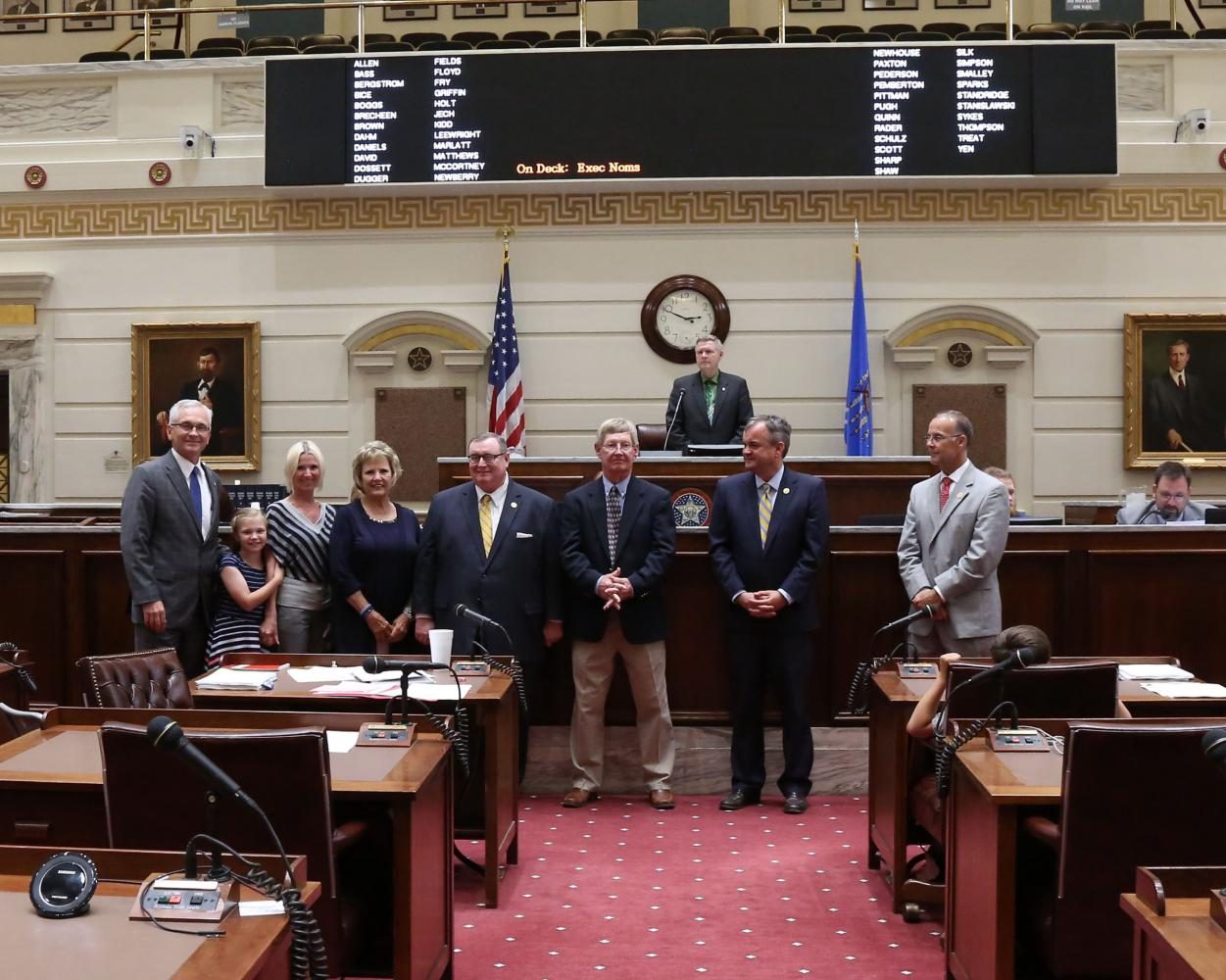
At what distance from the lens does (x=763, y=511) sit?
583 centimetres

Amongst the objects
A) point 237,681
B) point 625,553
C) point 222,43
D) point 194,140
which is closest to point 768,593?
point 625,553

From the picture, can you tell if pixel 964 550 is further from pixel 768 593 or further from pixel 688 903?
pixel 688 903

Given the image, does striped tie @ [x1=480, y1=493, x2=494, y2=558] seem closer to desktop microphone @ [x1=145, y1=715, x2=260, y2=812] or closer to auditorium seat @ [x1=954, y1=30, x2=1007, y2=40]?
desktop microphone @ [x1=145, y1=715, x2=260, y2=812]

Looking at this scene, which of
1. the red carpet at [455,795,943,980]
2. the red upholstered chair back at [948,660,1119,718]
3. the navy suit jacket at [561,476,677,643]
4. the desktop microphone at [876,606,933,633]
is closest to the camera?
the red upholstered chair back at [948,660,1119,718]

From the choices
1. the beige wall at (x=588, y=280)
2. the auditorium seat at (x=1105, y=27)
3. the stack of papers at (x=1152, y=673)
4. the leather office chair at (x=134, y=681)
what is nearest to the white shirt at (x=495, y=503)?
the leather office chair at (x=134, y=681)

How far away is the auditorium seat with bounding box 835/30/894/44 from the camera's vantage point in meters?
9.74

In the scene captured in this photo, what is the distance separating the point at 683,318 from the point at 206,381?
12.2 feet

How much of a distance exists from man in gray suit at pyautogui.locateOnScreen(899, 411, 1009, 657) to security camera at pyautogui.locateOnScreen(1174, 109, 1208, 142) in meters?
Answer: 5.53

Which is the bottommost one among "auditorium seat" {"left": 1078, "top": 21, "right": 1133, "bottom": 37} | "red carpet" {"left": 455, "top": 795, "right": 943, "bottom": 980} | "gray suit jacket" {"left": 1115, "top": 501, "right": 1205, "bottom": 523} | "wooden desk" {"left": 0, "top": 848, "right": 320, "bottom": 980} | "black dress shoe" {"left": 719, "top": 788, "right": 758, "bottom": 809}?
"red carpet" {"left": 455, "top": 795, "right": 943, "bottom": 980}

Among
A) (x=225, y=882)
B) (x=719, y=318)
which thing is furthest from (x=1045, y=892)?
(x=719, y=318)

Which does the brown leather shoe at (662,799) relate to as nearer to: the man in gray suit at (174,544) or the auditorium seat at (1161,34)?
the man in gray suit at (174,544)

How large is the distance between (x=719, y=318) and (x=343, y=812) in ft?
23.6

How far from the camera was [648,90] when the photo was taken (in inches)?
374

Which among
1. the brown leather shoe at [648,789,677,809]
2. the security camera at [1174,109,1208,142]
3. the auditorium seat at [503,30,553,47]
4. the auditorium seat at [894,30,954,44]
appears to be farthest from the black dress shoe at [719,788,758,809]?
the auditorium seat at [503,30,553,47]
